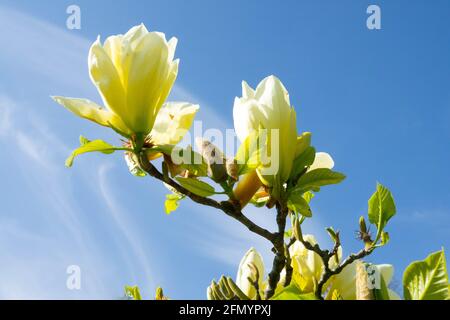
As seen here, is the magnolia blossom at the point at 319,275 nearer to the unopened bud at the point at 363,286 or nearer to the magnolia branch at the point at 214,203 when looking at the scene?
the magnolia branch at the point at 214,203

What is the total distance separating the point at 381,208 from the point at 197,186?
1.17 feet

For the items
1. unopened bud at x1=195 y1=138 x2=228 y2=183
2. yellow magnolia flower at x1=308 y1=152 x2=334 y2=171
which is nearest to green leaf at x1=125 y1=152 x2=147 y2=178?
unopened bud at x1=195 y1=138 x2=228 y2=183

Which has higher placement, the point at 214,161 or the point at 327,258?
the point at 214,161

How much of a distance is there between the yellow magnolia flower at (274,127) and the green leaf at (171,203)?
269 mm

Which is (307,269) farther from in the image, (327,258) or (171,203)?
(171,203)

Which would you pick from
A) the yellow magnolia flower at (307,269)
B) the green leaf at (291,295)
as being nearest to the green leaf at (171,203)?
the yellow magnolia flower at (307,269)

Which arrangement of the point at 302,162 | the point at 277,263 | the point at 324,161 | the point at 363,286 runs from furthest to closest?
the point at 324,161, the point at 302,162, the point at 277,263, the point at 363,286

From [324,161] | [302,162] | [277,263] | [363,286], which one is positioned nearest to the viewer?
[363,286]

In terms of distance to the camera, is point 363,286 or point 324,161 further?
point 324,161

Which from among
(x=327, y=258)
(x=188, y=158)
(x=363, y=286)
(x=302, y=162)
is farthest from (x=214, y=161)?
(x=363, y=286)

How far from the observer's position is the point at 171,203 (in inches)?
50.1

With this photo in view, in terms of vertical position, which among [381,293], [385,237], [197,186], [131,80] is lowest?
[381,293]

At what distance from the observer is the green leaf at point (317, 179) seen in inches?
42.3
